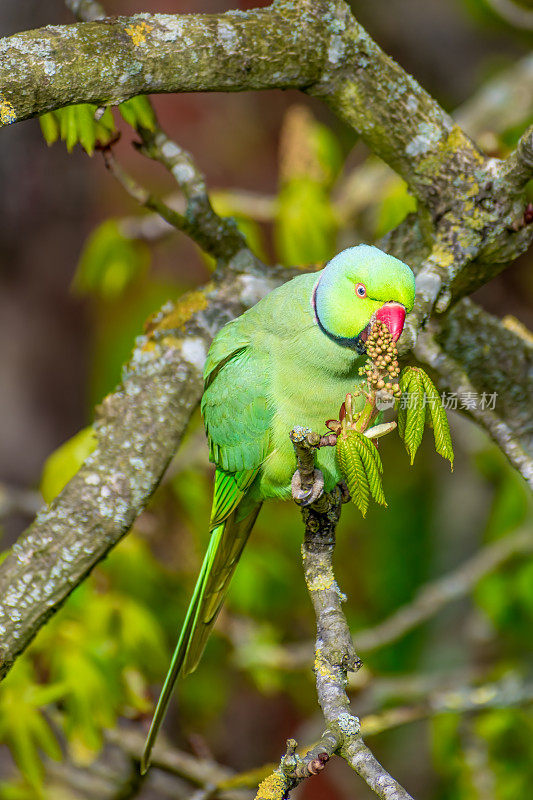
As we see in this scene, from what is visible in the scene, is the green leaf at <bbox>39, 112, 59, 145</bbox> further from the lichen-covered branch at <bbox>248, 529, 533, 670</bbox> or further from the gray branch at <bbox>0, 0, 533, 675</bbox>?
the lichen-covered branch at <bbox>248, 529, 533, 670</bbox>

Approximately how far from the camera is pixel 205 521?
335 centimetres

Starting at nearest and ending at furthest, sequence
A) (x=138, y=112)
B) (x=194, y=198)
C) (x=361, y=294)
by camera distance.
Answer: (x=361, y=294) < (x=138, y=112) < (x=194, y=198)

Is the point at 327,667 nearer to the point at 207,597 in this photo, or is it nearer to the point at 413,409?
the point at 413,409

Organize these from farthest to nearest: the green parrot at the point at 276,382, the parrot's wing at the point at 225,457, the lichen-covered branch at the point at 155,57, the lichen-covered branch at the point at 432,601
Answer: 1. the lichen-covered branch at the point at 432,601
2. the parrot's wing at the point at 225,457
3. the green parrot at the point at 276,382
4. the lichen-covered branch at the point at 155,57

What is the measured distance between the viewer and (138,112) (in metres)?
2.03

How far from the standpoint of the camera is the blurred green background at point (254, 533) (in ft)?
8.93

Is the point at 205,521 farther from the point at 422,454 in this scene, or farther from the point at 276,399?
the point at 422,454

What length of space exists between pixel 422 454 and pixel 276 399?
Result: 3555 millimetres

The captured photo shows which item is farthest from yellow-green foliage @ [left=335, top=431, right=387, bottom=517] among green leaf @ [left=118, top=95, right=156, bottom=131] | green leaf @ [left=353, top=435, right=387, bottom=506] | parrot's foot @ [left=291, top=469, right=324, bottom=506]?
→ green leaf @ [left=118, top=95, right=156, bottom=131]

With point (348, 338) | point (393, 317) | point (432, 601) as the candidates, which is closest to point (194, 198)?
point (348, 338)

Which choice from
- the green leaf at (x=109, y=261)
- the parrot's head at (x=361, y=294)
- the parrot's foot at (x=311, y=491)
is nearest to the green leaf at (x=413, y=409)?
the parrot's head at (x=361, y=294)

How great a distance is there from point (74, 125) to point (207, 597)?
1292 millimetres

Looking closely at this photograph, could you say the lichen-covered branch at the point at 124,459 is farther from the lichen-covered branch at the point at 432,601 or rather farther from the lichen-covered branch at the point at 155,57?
the lichen-covered branch at the point at 432,601

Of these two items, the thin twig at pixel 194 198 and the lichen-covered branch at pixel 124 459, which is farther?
the thin twig at pixel 194 198
